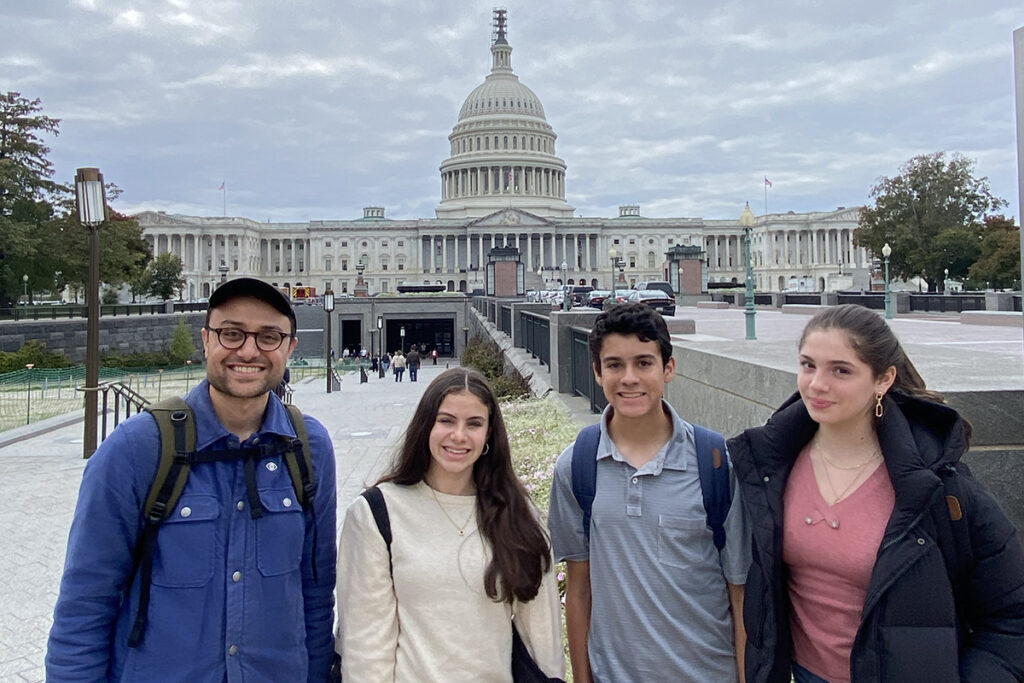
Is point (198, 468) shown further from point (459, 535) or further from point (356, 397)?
point (356, 397)

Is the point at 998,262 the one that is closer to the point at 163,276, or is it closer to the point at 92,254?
the point at 92,254

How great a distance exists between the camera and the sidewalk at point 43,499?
6.90 m

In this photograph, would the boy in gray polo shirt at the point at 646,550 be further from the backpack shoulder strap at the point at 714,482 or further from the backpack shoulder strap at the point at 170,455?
the backpack shoulder strap at the point at 170,455

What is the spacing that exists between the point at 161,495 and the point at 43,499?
11.6 meters

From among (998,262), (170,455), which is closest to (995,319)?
(170,455)

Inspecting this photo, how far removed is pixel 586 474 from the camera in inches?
128

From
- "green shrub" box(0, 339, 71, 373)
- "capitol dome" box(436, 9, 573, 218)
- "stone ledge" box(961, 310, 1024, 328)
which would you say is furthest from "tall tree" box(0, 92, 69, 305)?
"capitol dome" box(436, 9, 573, 218)

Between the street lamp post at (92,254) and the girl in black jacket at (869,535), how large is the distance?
14.0 m

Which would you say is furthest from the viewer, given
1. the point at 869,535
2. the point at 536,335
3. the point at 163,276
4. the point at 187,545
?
the point at 163,276

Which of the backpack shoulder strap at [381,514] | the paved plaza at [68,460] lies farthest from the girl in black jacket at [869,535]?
the paved plaza at [68,460]

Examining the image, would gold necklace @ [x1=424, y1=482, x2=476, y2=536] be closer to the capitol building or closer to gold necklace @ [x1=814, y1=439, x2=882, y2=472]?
gold necklace @ [x1=814, y1=439, x2=882, y2=472]

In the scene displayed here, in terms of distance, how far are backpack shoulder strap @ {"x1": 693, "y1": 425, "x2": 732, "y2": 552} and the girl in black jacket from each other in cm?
9

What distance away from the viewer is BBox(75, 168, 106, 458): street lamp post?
1391 cm

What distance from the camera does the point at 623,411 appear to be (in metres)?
3.22
